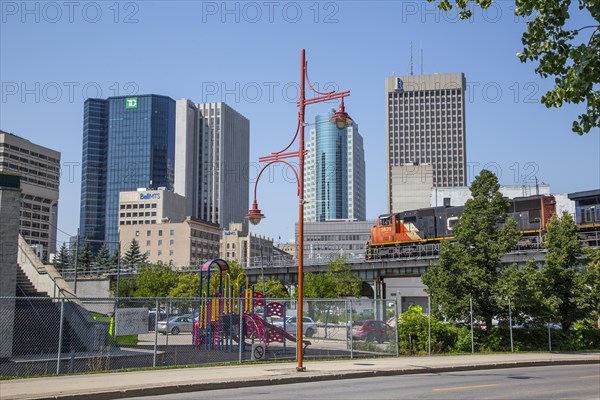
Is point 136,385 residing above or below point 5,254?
below

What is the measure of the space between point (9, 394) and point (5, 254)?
888 centimetres

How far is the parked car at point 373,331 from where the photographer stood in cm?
2752

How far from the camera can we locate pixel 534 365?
25.1 metres

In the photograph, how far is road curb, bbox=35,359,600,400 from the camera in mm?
14797

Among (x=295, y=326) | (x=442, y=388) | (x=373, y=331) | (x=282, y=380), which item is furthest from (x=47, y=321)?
(x=295, y=326)

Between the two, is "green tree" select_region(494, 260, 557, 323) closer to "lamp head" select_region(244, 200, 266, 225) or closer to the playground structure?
the playground structure

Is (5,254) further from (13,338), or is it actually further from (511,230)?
(511,230)

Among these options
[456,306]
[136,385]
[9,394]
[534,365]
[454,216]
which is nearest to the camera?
[9,394]

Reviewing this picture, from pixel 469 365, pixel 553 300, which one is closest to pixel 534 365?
pixel 469 365

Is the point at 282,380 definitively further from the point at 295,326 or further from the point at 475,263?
the point at 295,326

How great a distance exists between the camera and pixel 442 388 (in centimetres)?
1706

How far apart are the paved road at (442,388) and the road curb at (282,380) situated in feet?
1.17

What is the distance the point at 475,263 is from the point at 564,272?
16.8 ft

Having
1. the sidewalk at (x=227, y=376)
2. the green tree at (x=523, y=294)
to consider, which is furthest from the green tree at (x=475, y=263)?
the sidewalk at (x=227, y=376)
